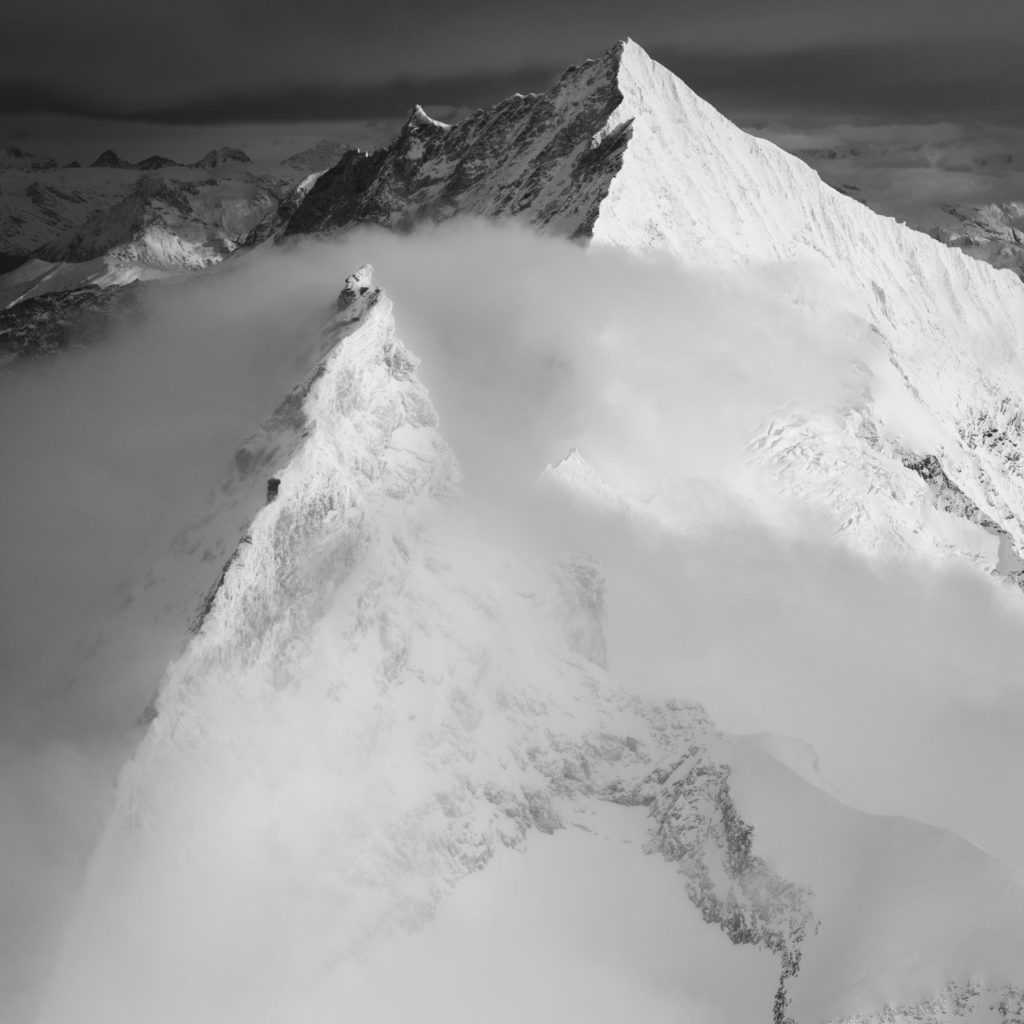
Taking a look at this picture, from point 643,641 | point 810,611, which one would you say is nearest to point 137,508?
point 643,641

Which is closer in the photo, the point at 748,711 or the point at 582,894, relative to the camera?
the point at 582,894

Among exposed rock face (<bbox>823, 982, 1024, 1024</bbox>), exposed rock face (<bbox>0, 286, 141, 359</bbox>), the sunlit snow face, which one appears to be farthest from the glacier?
exposed rock face (<bbox>0, 286, 141, 359</bbox>)

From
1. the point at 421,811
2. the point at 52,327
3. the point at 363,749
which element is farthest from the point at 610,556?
the point at 52,327

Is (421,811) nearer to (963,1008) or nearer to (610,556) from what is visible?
(963,1008)

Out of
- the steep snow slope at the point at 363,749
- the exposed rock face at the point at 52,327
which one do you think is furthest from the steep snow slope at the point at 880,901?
the exposed rock face at the point at 52,327

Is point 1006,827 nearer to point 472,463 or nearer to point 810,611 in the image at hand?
point 810,611

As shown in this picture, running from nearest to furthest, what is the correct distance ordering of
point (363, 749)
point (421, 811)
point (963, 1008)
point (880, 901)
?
point (963, 1008) → point (880, 901) → point (363, 749) → point (421, 811)

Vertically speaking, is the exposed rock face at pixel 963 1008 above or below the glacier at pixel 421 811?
below

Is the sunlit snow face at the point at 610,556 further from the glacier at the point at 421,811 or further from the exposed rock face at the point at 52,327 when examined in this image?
the exposed rock face at the point at 52,327

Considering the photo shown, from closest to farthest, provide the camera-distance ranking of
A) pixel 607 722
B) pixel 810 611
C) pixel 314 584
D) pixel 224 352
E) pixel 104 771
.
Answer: pixel 104 771, pixel 314 584, pixel 607 722, pixel 224 352, pixel 810 611

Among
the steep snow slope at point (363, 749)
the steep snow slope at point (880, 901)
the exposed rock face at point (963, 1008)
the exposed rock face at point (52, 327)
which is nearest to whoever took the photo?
the exposed rock face at point (963, 1008)

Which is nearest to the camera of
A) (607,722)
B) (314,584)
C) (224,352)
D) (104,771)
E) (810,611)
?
(104,771)
